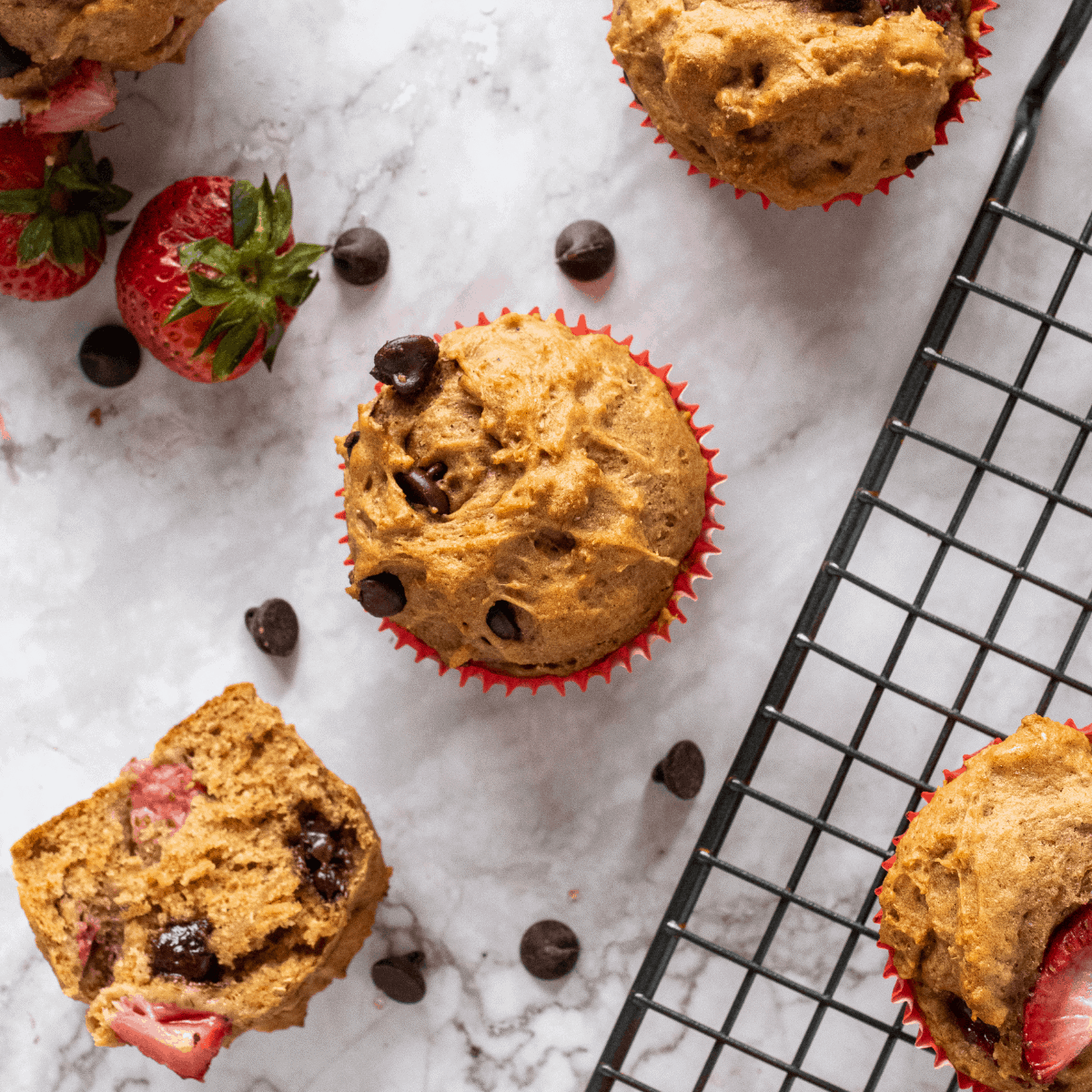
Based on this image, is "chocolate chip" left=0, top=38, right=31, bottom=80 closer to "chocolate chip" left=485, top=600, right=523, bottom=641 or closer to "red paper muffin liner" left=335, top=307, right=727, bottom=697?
"red paper muffin liner" left=335, top=307, right=727, bottom=697

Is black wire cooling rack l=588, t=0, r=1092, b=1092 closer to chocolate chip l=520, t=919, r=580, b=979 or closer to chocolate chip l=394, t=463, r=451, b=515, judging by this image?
chocolate chip l=520, t=919, r=580, b=979

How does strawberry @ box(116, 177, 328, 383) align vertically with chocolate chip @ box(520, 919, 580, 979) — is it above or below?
above

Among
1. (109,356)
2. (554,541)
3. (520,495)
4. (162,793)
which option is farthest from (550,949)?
(109,356)

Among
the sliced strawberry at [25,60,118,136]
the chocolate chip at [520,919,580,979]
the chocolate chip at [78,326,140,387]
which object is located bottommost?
the chocolate chip at [520,919,580,979]

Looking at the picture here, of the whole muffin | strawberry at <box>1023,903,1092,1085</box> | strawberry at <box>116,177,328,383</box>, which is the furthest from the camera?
strawberry at <box>116,177,328,383</box>

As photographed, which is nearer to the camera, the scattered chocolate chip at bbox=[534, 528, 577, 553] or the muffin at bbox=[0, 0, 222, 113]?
the scattered chocolate chip at bbox=[534, 528, 577, 553]

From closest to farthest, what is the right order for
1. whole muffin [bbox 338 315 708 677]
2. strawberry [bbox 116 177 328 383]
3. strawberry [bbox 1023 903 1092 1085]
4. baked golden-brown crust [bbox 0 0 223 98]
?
strawberry [bbox 1023 903 1092 1085] → whole muffin [bbox 338 315 708 677] → baked golden-brown crust [bbox 0 0 223 98] → strawberry [bbox 116 177 328 383]

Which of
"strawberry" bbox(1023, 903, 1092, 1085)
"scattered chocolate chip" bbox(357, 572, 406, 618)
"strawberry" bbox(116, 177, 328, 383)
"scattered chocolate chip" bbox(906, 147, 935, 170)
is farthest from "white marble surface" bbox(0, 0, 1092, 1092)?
"strawberry" bbox(1023, 903, 1092, 1085)

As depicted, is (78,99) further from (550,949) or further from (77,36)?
(550,949)
